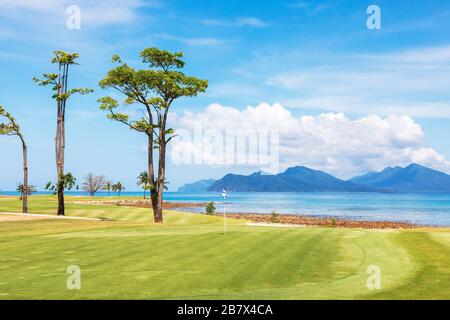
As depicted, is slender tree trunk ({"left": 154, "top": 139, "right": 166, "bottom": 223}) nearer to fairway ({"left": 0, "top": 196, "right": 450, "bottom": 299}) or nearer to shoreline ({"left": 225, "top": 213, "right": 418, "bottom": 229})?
fairway ({"left": 0, "top": 196, "right": 450, "bottom": 299})

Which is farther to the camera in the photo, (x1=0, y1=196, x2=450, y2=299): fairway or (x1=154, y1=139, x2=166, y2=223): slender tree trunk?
(x1=154, y1=139, x2=166, y2=223): slender tree trunk

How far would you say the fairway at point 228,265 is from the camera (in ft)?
40.8

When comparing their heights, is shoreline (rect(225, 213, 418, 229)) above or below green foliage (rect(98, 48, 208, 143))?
below

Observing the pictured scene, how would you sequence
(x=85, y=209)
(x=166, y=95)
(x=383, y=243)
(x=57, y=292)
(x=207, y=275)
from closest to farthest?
1. (x=57, y=292)
2. (x=207, y=275)
3. (x=383, y=243)
4. (x=166, y=95)
5. (x=85, y=209)

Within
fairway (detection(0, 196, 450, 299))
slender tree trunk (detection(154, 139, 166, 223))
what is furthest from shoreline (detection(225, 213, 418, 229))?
fairway (detection(0, 196, 450, 299))

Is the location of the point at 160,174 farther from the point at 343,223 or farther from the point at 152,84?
the point at 343,223

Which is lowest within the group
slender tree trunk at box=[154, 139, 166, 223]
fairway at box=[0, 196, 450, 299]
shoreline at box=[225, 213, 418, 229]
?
shoreline at box=[225, 213, 418, 229]

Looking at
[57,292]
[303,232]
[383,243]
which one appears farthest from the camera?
[303,232]

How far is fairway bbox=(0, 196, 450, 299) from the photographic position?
40.8 ft

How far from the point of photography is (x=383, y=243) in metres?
21.9

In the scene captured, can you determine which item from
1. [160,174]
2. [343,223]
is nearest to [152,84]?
[160,174]
